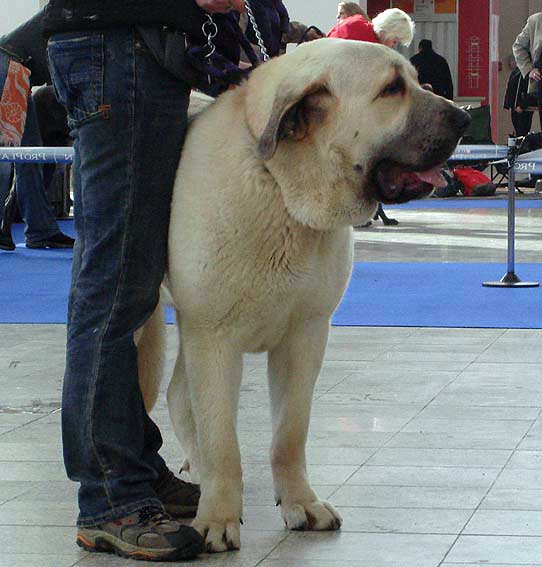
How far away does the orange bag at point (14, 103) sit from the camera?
27.9 feet

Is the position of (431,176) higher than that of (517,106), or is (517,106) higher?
(431,176)

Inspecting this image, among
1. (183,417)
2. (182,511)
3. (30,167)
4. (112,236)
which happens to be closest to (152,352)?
(183,417)


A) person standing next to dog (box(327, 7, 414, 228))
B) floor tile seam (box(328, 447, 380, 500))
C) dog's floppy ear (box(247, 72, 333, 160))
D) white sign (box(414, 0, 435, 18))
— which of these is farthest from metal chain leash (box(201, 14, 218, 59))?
white sign (box(414, 0, 435, 18))

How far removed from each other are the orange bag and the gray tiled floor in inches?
101

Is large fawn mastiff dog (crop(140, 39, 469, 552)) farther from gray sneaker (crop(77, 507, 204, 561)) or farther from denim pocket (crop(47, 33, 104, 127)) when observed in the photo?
denim pocket (crop(47, 33, 104, 127))

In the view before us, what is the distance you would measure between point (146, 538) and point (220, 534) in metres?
0.18

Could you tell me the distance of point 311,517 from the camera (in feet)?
10.5

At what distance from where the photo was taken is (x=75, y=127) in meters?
3.11

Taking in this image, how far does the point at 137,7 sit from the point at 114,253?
0.59 meters

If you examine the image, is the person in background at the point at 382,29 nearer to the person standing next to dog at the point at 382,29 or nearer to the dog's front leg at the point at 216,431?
the person standing next to dog at the point at 382,29

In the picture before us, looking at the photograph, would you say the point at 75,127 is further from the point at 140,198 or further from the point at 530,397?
the point at 530,397

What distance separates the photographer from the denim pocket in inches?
119

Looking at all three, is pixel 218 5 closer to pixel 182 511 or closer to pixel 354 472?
pixel 182 511

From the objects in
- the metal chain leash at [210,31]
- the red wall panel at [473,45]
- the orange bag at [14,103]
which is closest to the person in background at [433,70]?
the red wall panel at [473,45]
